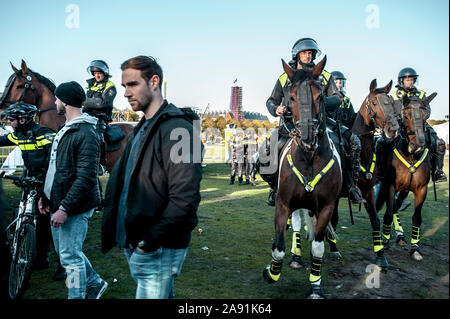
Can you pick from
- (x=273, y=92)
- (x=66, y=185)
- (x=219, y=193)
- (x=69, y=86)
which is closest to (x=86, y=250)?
(x=66, y=185)

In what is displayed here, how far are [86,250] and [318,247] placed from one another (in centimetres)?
415

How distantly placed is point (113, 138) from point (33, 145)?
2397mm

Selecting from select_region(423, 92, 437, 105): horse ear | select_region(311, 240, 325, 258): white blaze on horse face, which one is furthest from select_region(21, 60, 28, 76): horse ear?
select_region(423, 92, 437, 105): horse ear

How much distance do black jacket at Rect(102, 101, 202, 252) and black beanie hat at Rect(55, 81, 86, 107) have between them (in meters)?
1.75

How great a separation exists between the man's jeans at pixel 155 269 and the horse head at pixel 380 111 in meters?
4.61

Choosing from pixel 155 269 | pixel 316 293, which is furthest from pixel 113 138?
pixel 155 269

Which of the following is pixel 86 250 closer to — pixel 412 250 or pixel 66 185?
pixel 66 185

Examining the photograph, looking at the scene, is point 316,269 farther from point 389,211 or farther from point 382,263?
point 389,211

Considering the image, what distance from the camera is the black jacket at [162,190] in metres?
2.11

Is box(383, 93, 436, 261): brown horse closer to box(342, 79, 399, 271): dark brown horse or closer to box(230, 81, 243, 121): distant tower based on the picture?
box(342, 79, 399, 271): dark brown horse

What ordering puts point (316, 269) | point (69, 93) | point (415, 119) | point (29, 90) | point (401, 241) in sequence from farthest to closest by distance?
point (401, 241), point (29, 90), point (415, 119), point (316, 269), point (69, 93)

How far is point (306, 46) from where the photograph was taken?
16.5ft

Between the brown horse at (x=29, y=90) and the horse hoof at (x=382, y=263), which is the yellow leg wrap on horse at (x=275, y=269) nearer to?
the horse hoof at (x=382, y=263)

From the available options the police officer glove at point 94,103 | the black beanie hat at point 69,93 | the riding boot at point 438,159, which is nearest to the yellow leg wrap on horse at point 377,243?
the riding boot at point 438,159
